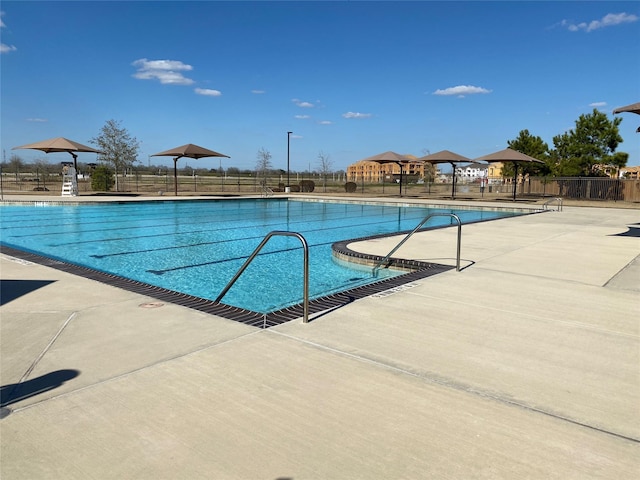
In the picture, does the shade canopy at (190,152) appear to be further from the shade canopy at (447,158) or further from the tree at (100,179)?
the shade canopy at (447,158)

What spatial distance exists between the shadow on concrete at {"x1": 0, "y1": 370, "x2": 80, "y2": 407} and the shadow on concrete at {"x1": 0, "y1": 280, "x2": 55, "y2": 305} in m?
2.27

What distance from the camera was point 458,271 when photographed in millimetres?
6551

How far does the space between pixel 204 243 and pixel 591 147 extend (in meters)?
30.7

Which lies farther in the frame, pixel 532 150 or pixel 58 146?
pixel 532 150

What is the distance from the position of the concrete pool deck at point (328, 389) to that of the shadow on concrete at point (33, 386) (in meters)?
0.01

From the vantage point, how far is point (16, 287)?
5379 mm

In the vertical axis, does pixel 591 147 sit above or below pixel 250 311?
above

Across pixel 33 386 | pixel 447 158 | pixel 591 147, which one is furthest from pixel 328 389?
pixel 591 147

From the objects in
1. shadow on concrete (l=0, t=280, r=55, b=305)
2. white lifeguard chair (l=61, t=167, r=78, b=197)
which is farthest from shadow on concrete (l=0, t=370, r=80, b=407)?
white lifeguard chair (l=61, t=167, r=78, b=197)

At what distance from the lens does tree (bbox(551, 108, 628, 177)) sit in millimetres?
30844

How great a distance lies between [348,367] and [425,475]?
1182 mm

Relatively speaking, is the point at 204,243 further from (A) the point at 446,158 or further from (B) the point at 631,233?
(A) the point at 446,158

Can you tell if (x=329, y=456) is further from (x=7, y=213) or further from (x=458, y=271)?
(x=7, y=213)

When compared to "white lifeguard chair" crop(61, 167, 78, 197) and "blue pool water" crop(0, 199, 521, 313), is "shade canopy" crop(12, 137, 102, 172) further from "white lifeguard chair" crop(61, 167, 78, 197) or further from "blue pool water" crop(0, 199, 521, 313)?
"blue pool water" crop(0, 199, 521, 313)
